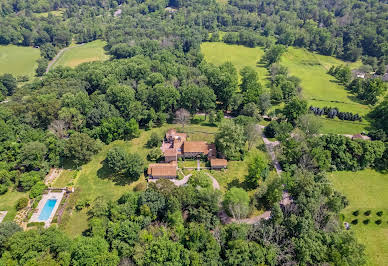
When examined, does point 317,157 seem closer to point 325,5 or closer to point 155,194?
point 155,194

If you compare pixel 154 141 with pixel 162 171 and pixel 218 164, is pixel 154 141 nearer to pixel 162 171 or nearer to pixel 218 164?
pixel 162 171

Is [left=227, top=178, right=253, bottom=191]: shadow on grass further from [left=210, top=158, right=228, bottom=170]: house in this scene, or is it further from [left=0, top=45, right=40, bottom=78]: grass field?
[left=0, top=45, right=40, bottom=78]: grass field

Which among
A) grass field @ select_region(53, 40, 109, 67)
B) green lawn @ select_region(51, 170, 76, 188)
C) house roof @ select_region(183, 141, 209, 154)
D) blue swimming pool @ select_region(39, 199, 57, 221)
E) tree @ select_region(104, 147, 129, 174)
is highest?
tree @ select_region(104, 147, 129, 174)

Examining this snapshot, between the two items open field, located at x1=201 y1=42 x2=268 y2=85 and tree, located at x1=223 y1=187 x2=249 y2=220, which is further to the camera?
open field, located at x1=201 y1=42 x2=268 y2=85

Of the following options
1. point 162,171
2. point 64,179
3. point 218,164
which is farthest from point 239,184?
point 64,179

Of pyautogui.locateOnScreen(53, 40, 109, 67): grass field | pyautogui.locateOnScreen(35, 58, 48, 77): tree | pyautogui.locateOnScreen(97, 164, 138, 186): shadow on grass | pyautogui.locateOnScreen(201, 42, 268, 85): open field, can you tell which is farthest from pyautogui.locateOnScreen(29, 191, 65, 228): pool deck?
pyautogui.locateOnScreen(201, 42, 268, 85): open field

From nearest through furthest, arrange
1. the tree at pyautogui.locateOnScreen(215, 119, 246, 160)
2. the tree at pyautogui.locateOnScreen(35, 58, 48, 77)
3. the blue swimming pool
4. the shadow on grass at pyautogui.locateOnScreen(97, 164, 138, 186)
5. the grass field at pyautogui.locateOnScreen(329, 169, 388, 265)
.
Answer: the grass field at pyautogui.locateOnScreen(329, 169, 388, 265) → the blue swimming pool → the shadow on grass at pyautogui.locateOnScreen(97, 164, 138, 186) → the tree at pyautogui.locateOnScreen(215, 119, 246, 160) → the tree at pyautogui.locateOnScreen(35, 58, 48, 77)
